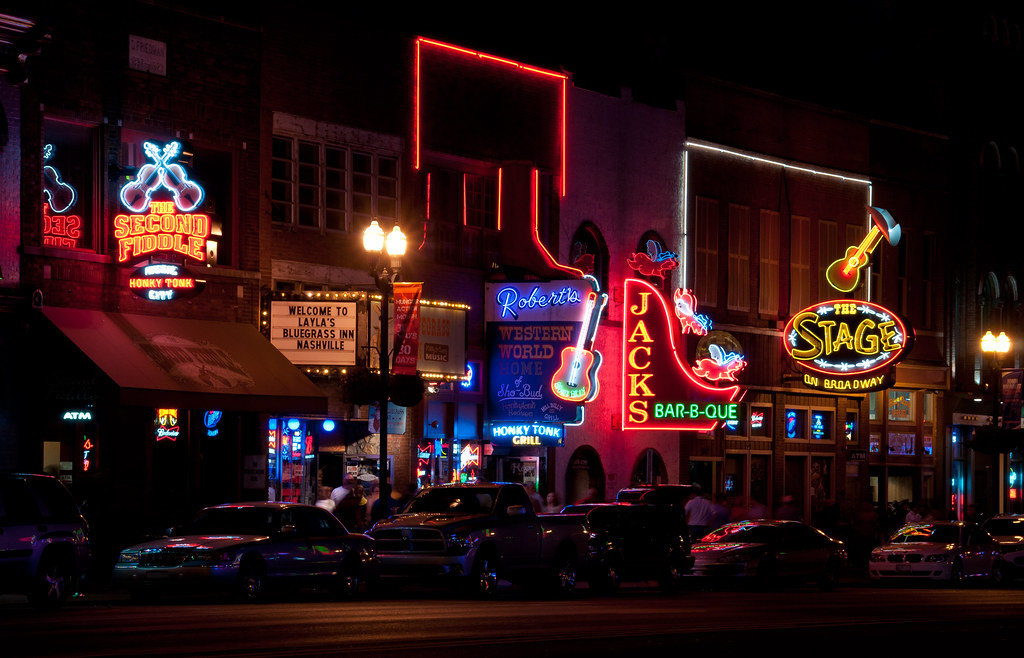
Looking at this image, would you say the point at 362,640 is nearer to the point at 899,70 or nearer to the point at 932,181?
the point at 932,181

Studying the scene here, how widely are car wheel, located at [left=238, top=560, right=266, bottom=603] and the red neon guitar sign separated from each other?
526 inches

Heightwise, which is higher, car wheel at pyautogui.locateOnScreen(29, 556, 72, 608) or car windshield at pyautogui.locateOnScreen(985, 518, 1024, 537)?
car wheel at pyautogui.locateOnScreen(29, 556, 72, 608)

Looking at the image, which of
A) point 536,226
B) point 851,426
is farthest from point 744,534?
point 851,426

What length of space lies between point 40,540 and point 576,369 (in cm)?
1669

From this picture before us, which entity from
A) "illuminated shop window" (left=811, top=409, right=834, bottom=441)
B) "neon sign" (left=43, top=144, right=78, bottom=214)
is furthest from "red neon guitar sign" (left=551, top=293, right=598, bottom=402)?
"illuminated shop window" (left=811, top=409, right=834, bottom=441)

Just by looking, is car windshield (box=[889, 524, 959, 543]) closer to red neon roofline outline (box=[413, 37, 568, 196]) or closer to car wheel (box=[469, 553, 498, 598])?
red neon roofline outline (box=[413, 37, 568, 196])

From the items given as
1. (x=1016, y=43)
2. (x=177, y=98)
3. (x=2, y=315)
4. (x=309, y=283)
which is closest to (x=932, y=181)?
(x=1016, y=43)

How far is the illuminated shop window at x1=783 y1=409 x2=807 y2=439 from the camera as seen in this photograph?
45812 millimetres

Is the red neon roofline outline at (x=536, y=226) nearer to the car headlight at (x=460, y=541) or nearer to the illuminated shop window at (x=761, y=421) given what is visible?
the illuminated shop window at (x=761, y=421)

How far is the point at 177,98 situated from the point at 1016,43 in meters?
34.7

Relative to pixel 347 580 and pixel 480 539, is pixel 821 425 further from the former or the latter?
pixel 347 580

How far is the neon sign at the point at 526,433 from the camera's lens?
3606cm

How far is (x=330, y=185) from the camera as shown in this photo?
3328cm

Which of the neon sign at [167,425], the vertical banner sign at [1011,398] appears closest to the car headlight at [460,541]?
the neon sign at [167,425]
